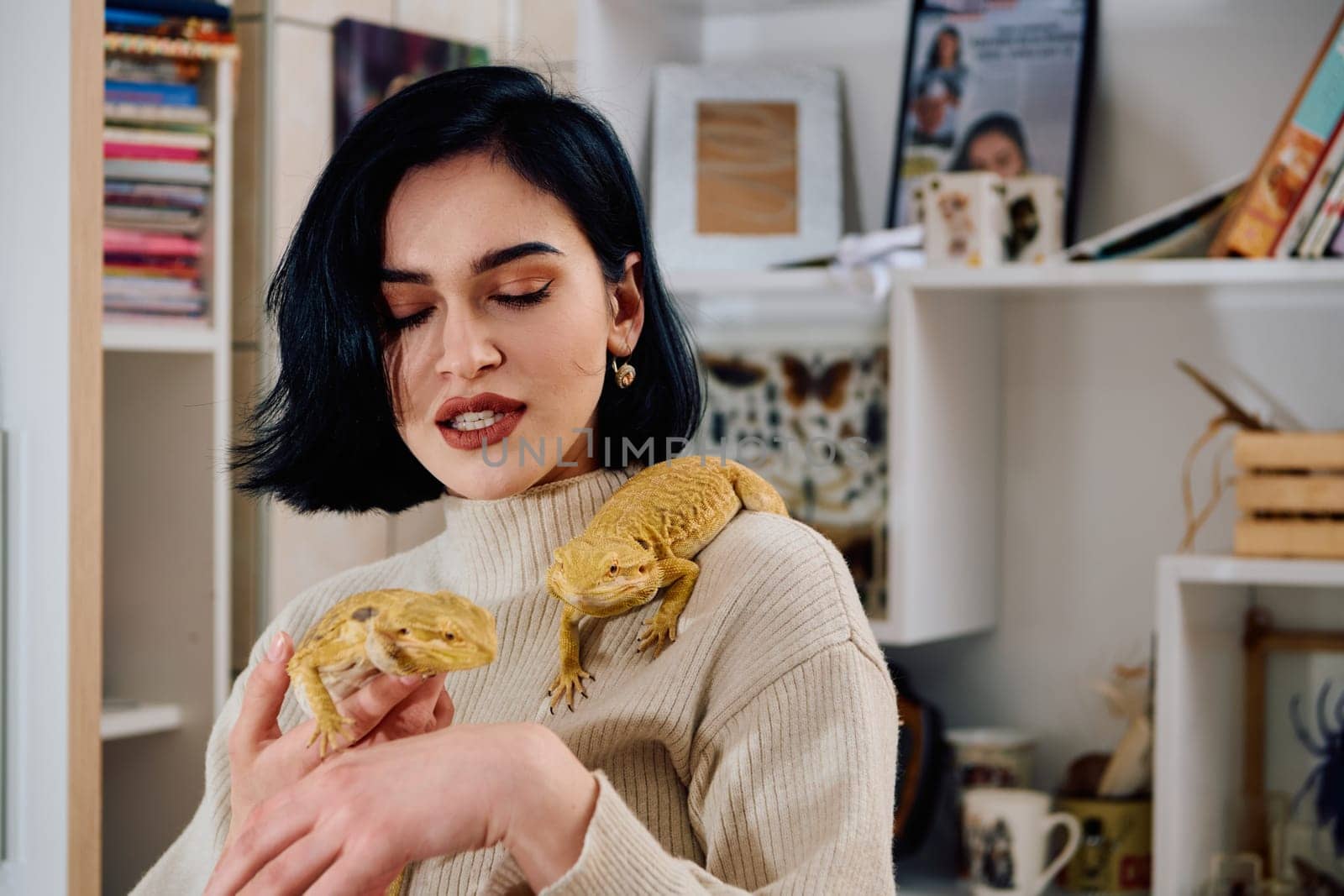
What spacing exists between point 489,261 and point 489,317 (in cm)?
4

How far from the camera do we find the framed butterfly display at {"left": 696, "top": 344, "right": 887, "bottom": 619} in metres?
2.06

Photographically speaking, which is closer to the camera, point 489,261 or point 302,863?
point 302,863

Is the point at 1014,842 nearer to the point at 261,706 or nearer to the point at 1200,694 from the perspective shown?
the point at 1200,694

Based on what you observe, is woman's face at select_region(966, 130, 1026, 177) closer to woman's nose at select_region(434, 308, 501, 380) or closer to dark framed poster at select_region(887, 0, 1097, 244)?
dark framed poster at select_region(887, 0, 1097, 244)

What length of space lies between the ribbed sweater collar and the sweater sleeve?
21 cm

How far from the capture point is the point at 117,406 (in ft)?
7.22

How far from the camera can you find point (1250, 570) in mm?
1848

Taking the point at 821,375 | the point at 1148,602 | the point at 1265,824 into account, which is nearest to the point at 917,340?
the point at 821,375

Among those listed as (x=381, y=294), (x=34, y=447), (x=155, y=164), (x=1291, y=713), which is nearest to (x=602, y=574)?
(x=381, y=294)

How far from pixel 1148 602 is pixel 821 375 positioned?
1.99 feet

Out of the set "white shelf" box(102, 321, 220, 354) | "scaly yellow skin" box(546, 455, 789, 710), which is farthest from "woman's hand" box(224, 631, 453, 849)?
"white shelf" box(102, 321, 220, 354)

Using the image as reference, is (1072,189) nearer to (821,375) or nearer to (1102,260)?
(1102,260)

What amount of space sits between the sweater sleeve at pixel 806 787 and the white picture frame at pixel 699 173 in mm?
1435

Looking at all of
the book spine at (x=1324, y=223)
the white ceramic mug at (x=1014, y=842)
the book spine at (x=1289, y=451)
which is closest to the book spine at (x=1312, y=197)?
the book spine at (x=1324, y=223)
